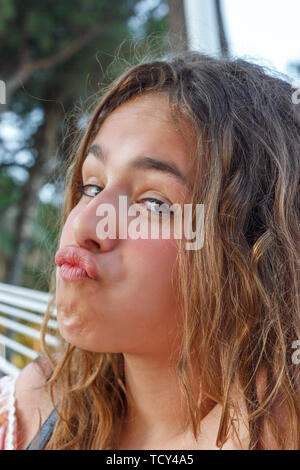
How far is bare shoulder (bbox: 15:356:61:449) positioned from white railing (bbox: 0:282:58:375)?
0.37 feet

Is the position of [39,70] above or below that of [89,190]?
above

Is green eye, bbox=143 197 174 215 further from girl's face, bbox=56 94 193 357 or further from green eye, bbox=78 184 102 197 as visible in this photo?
green eye, bbox=78 184 102 197

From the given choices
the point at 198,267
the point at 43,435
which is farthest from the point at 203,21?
the point at 43,435

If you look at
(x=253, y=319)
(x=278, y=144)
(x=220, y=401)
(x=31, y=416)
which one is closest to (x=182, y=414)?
(x=220, y=401)

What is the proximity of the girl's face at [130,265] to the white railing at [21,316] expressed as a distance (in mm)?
531

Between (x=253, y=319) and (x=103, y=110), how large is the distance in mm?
496

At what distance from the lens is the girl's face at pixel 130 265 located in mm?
764

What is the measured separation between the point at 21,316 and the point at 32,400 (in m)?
0.55

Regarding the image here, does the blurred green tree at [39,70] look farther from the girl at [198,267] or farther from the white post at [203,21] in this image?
the girl at [198,267]

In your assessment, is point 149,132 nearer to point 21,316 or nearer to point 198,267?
point 198,267

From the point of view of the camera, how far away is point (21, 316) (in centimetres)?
160

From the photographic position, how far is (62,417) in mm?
999

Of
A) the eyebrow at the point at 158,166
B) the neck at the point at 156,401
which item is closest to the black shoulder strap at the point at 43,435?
the neck at the point at 156,401
